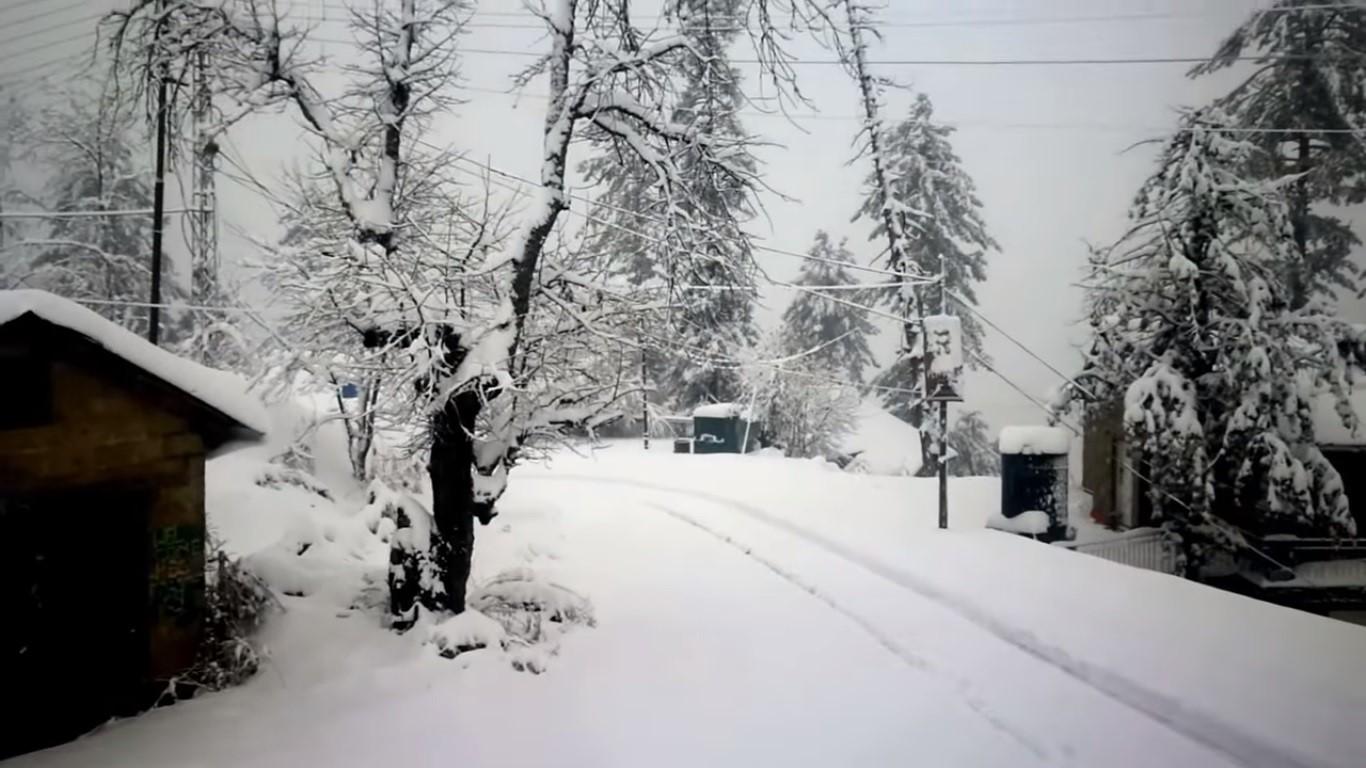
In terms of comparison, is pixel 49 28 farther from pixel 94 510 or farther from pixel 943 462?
pixel 943 462

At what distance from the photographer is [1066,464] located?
3729mm

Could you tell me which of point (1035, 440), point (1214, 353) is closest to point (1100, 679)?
point (1035, 440)

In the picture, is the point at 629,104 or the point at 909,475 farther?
the point at 909,475

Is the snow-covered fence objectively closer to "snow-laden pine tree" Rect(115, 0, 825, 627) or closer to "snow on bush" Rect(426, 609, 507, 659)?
"snow-laden pine tree" Rect(115, 0, 825, 627)

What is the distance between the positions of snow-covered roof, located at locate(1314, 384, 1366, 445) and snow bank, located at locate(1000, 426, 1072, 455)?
42.1 inches

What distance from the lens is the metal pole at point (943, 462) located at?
4.53 m

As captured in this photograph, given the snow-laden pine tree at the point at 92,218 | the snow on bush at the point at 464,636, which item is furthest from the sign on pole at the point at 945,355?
the snow-laden pine tree at the point at 92,218

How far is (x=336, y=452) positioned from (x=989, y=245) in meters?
4.23

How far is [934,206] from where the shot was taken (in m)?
3.74

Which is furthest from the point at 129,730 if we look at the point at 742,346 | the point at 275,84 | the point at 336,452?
the point at 742,346

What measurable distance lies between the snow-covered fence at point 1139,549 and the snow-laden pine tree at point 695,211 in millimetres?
2094

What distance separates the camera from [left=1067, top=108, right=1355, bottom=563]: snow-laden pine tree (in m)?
2.80

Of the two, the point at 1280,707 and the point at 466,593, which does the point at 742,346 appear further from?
the point at 1280,707

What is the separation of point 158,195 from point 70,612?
1.70 m
